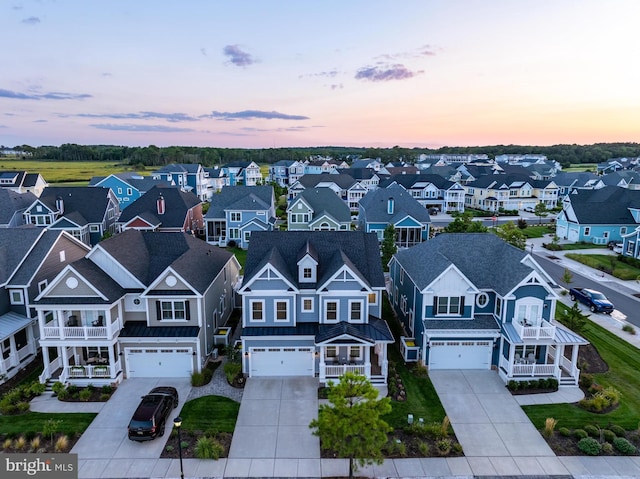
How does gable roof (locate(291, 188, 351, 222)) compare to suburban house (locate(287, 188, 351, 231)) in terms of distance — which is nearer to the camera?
suburban house (locate(287, 188, 351, 231))

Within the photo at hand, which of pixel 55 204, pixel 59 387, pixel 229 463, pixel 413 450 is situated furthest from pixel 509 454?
pixel 55 204

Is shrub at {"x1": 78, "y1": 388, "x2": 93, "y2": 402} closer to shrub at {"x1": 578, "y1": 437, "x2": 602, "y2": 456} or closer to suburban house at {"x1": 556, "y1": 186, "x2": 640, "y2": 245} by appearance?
shrub at {"x1": 578, "y1": 437, "x2": 602, "y2": 456}

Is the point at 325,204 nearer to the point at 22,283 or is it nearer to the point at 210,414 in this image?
the point at 22,283

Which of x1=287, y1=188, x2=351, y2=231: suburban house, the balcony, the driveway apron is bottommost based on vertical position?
the driveway apron

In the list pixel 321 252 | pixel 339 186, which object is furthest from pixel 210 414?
pixel 339 186

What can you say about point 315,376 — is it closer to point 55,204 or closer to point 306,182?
point 55,204

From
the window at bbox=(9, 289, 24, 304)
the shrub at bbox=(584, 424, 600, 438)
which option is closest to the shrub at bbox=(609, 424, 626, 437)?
the shrub at bbox=(584, 424, 600, 438)
